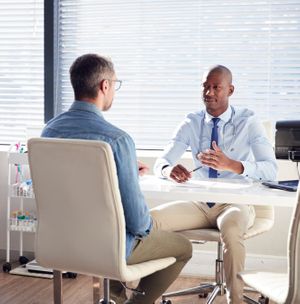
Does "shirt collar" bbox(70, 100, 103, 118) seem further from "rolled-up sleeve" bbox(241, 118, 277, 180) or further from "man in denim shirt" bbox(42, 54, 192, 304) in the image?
"rolled-up sleeve" bbox(241, 118, 277, 180)

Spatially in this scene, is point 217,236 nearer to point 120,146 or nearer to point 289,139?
point 289,139

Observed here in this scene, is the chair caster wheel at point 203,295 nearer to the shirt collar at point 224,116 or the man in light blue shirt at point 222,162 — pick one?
the man in light blue shirt at point 222,162

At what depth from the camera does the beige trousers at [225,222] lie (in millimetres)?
2623

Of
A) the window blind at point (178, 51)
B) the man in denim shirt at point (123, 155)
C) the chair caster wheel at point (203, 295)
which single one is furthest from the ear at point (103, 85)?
the window blind at point (178, 51)

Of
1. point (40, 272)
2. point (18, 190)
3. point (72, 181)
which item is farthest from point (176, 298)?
point (72, 181)

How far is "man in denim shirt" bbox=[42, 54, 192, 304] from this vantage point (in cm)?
214

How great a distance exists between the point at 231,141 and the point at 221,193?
0.81 meters

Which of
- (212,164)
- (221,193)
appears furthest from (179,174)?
(221,193)

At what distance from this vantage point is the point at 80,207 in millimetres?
2109

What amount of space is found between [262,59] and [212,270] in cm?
140

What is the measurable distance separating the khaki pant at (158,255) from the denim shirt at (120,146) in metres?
0.05

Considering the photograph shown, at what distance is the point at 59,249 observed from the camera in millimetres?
2203

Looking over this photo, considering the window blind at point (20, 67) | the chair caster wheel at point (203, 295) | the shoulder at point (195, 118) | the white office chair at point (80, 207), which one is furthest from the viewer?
the window blind at point (20, 67)

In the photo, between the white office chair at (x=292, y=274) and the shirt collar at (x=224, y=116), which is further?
the shirt collar at (x=224, y=116)
